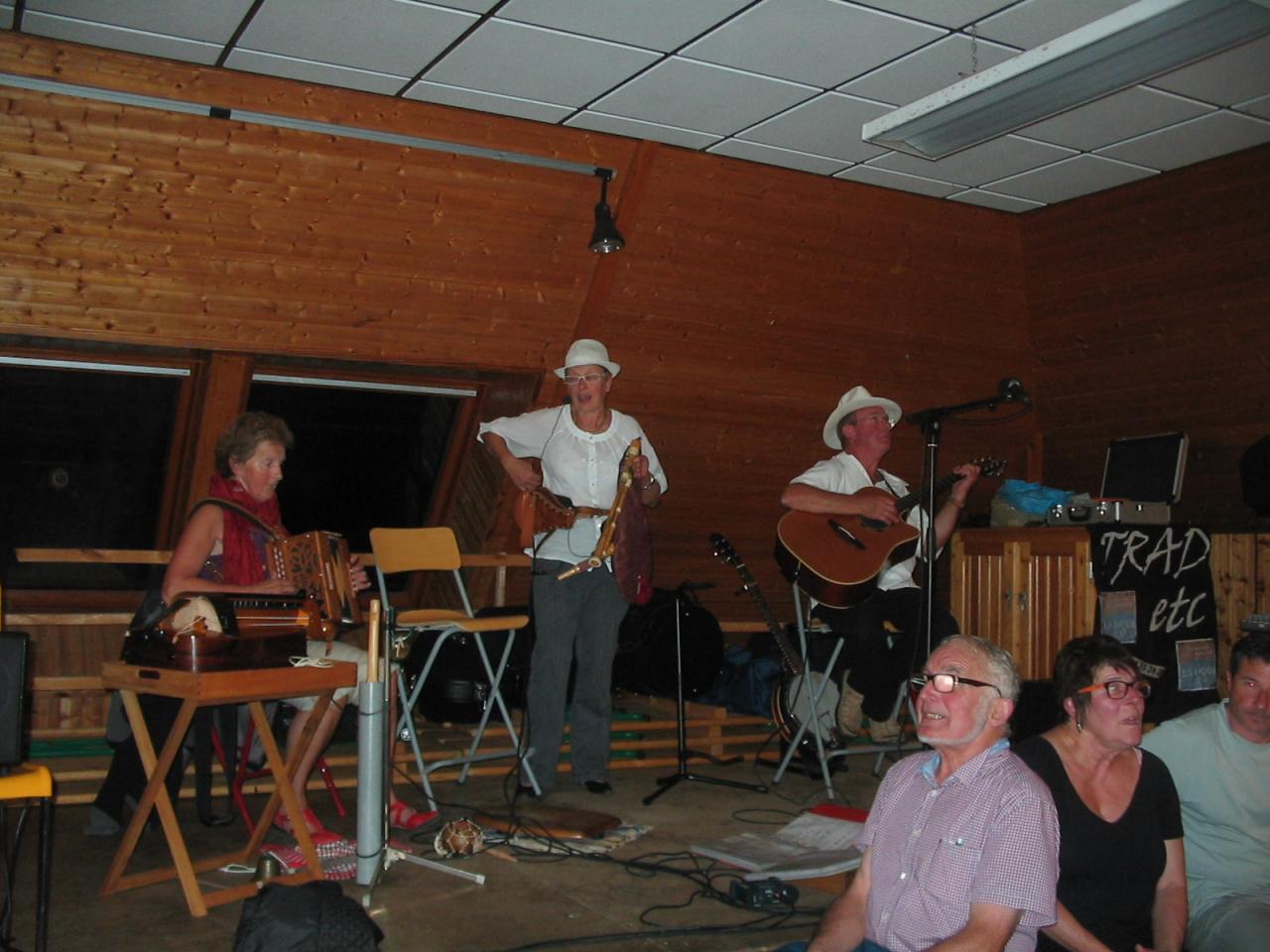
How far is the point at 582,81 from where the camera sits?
4520mm

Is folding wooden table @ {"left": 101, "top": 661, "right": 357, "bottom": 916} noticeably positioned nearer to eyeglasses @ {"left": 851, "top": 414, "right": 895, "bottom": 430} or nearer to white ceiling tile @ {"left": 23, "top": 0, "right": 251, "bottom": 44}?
white ceiling tile @ {"left": 23, "top": 0, "right": 251, "bottom": 44}

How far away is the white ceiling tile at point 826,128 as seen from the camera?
4750 mm

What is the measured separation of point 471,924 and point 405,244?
2817 mm

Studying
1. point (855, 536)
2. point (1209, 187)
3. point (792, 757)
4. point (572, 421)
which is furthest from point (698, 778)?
point (1209, 187)

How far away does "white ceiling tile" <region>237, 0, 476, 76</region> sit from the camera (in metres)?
3.90

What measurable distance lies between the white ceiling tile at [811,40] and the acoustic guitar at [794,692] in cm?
183

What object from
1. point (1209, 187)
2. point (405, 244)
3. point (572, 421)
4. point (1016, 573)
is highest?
point (1209, 187)

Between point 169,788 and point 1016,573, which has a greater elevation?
point 1016,573

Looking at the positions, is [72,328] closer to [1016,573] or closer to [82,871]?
[82,871]

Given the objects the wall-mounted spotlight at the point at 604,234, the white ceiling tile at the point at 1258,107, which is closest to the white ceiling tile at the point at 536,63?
the wall-mounted spotlight at the point at 604,234

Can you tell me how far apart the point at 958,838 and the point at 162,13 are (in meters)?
3.43

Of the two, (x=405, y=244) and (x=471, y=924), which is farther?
(x=405, y=244)

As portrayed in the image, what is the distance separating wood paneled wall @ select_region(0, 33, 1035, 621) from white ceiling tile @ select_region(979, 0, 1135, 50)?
1445mm

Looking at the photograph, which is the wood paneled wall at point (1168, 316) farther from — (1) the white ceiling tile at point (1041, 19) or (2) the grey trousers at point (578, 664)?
(2) the grey trousers at point (578, 664)
